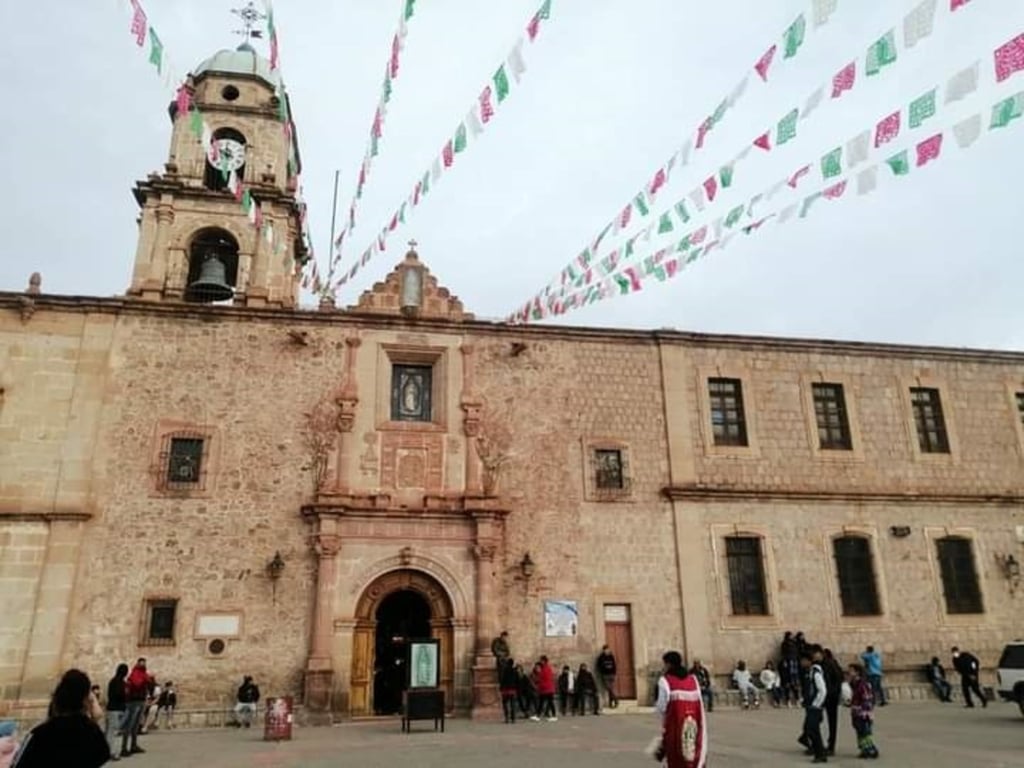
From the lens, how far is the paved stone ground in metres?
10.0

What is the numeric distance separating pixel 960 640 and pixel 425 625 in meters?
12.5

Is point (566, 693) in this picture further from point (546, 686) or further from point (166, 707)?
point (166, 707)

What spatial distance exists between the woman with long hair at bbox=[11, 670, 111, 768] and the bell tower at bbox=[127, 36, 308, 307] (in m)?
17.0

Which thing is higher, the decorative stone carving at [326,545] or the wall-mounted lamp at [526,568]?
the decorative stone carving at [326,545]

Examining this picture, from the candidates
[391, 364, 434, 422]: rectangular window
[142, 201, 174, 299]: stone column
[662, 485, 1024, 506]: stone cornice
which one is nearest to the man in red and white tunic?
[662, 485, 1024, 506]: stone cornice

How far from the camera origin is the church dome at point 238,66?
24000mm

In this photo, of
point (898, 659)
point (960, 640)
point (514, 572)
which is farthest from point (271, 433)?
point (960, 640)

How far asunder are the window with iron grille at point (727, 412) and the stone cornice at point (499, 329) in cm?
104

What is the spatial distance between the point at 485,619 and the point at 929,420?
12864 millimetres

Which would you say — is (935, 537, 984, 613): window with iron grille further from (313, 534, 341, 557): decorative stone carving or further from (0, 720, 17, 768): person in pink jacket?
(0, 720, 17, 768): person in pink jacket

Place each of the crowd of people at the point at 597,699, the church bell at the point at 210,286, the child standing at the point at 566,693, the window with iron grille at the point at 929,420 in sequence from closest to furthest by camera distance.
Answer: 1. the crowd of people at the point at 597,699
2. the child standing at the point at 566,693
3. the window with iron grille at the point at 929,420
4. the church bell at the point at 210,286

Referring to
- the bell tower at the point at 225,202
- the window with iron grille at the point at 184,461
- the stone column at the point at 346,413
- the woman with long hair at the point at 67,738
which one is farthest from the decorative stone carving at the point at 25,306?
the woman with long hair at the point at 67,738

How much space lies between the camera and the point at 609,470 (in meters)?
18.1

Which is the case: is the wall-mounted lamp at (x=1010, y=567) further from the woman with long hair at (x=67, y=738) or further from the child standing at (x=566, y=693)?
the woman with long hair at (x=67, y=738)
